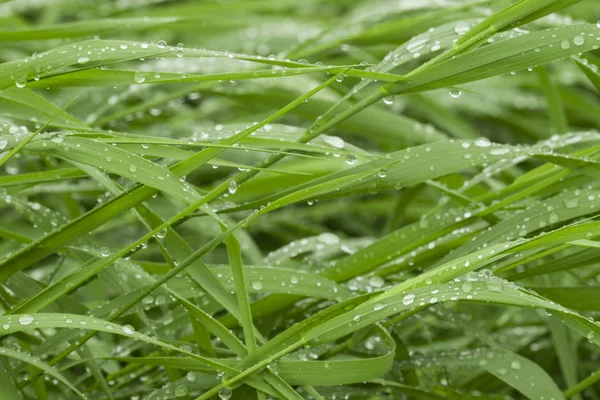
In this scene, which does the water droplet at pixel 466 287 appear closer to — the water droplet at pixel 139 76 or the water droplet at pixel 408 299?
the water droplet at pixel 408 299

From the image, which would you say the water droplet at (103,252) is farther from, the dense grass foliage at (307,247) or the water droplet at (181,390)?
the water droplet at (181,390)

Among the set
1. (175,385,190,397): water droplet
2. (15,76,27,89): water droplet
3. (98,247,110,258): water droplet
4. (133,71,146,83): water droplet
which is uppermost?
(15,76,27,89): water droplet

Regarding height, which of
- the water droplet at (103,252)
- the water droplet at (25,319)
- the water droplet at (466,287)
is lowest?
the water droplet at (466,287)

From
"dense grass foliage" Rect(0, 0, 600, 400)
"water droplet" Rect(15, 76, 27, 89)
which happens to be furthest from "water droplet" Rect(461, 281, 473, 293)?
"water droplet" Rect(15, 76, 27, 89)

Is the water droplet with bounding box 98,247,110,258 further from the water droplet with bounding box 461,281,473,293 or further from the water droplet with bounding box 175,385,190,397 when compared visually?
the water droplet with bounding box 461,281,473,293

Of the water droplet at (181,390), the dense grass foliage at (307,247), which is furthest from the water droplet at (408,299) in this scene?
the water droplet at (181,390)

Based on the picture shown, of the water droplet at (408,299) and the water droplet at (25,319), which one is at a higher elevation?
the water droplet at (25,319)

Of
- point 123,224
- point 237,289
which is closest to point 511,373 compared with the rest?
point 237,289

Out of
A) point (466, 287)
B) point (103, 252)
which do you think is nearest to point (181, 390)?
point (103, 252)
